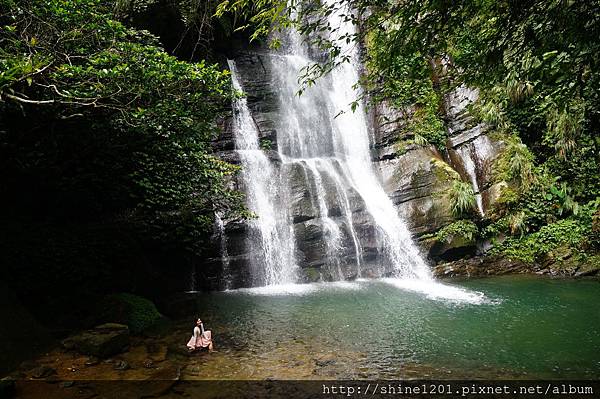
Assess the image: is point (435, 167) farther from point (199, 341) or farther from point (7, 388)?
point (7, 388)

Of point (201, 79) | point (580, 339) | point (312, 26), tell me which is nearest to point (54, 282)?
point (201, 79)

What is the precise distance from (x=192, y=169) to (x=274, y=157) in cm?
593

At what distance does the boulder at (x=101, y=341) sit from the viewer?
18.1 feet

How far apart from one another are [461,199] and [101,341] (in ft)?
37.7

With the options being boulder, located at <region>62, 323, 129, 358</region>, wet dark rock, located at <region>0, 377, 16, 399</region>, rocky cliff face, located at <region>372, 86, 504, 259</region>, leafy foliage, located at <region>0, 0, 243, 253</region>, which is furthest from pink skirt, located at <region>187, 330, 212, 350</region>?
rocky cliff face, located at <region>372, 86, 504, 259</region>

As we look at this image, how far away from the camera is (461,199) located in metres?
12.7

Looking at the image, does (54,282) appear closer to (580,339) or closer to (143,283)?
(143,283)

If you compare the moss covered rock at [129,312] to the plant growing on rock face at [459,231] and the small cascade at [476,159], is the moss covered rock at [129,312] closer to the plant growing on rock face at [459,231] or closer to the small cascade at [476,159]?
the plant growing on rock face at [459,231]

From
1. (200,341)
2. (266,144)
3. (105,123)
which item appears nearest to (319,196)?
(266,144)

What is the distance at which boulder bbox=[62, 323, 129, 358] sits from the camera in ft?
18.1

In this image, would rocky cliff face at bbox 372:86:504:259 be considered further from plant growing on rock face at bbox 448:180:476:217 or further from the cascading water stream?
the cascading water stream

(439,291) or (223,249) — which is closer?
(439,291)

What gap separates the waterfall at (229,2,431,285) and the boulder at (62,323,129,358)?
5.76 meters

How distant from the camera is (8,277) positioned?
6473 mm
